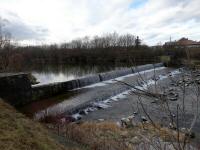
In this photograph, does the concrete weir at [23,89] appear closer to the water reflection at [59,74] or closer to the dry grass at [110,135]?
the dry grass at [110,135]

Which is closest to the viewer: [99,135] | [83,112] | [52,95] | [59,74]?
[99,135]

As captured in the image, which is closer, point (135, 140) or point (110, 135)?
point (135, 140)

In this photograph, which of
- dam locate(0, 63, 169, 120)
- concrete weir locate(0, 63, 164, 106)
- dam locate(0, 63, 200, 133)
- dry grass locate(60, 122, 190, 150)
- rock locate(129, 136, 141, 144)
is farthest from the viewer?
concrete weir locate(0, 63, 164, 106)

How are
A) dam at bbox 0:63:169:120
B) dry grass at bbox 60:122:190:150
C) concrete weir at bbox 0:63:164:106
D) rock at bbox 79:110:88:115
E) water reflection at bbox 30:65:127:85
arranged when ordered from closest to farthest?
dry grass at bbox 60:122:190:150 → rock at bbox 79:110:88:115 → dam at bbox 0:63:169:120 → concrete weir at bbox 0:63:164:106 → water reflection at bbox 30:65:127:85

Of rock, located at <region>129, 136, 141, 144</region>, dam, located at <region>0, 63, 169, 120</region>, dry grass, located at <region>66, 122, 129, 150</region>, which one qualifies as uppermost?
dam, located at <region>0, 63, 169, 120</region>

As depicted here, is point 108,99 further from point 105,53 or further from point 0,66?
point 105,53

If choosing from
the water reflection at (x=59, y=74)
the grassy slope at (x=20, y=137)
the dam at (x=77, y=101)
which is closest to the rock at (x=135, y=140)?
the dam at (x=77, y=101)

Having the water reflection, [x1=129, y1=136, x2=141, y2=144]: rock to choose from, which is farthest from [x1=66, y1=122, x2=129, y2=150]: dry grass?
the water reflection

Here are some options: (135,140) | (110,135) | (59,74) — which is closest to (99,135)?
(110,135)

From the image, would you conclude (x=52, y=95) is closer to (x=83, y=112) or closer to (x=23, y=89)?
(x=23, y=89)

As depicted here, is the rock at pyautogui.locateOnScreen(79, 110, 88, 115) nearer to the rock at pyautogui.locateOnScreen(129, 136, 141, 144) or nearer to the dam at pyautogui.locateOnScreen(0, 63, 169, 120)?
the dam at pyautogui.locateOnScreen(0, 63, 169, 120)

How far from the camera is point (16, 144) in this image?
444 cm

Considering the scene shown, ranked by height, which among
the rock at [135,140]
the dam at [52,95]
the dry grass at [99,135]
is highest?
A: the dam at [52,95]

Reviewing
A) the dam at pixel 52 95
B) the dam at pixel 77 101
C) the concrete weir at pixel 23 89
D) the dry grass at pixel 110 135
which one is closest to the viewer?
the dry grass at pixel 110 135
